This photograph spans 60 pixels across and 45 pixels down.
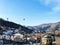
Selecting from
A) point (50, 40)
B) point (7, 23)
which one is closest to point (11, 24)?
point (7, 23)

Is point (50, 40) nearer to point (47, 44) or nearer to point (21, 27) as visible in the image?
point (47, 44)

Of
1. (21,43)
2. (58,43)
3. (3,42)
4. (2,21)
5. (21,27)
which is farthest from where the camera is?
(21,27)

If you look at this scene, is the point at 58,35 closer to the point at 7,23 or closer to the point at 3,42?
the point at 3,42

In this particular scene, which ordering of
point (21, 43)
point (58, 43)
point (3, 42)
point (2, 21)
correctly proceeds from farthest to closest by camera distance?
point (2, 21) → point (21, 43) → point (3, 42) → point (58, 43)

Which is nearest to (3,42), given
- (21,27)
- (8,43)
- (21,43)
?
(8,43)

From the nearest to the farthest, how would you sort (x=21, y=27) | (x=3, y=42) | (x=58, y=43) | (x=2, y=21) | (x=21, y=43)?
(x=58, y=43)
(x=3, y=42)
(x=21, y=43)
(x=2, y=21)
(x=21, y=27)

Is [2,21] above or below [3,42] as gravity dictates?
above

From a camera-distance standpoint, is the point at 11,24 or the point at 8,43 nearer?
the point at 8,43

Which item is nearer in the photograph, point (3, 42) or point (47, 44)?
point (47, 44)

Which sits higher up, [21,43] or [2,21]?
[2,21]
